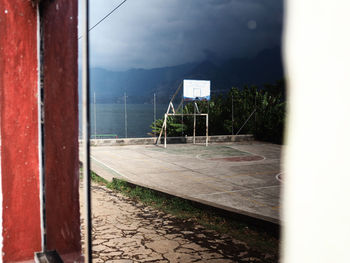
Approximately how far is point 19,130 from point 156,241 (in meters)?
2.06

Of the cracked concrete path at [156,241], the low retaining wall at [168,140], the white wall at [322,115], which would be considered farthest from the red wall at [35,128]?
the low retaining wall at [168,140]

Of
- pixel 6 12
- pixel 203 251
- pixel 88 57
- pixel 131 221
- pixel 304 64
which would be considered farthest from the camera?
pixel 131 221

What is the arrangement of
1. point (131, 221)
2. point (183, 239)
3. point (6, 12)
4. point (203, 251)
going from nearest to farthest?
point (6, 12) → point (203, 251) → point (183, 239) → point (131, 221)

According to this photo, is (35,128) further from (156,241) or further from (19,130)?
(156,241)

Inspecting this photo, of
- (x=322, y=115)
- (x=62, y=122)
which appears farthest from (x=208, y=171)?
(x=322, y=115)

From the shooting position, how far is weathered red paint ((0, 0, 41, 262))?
237 centimetres

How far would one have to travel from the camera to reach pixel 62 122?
2455mm

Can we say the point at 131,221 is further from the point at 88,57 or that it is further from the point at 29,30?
the point at 88,57

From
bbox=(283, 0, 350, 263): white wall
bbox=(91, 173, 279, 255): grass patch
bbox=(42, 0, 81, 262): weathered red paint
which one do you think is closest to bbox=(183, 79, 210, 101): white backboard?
bbox=(91, 173, 279, 255): grass patch

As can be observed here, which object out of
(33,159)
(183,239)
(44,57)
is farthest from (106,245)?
(44,57)

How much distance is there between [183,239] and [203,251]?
39 cm

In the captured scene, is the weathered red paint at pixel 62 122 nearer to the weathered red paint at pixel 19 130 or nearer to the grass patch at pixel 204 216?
the weathered red paint at pixel 19 130

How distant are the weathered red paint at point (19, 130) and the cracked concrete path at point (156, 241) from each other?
1081mm

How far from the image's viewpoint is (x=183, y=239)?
3.98m
